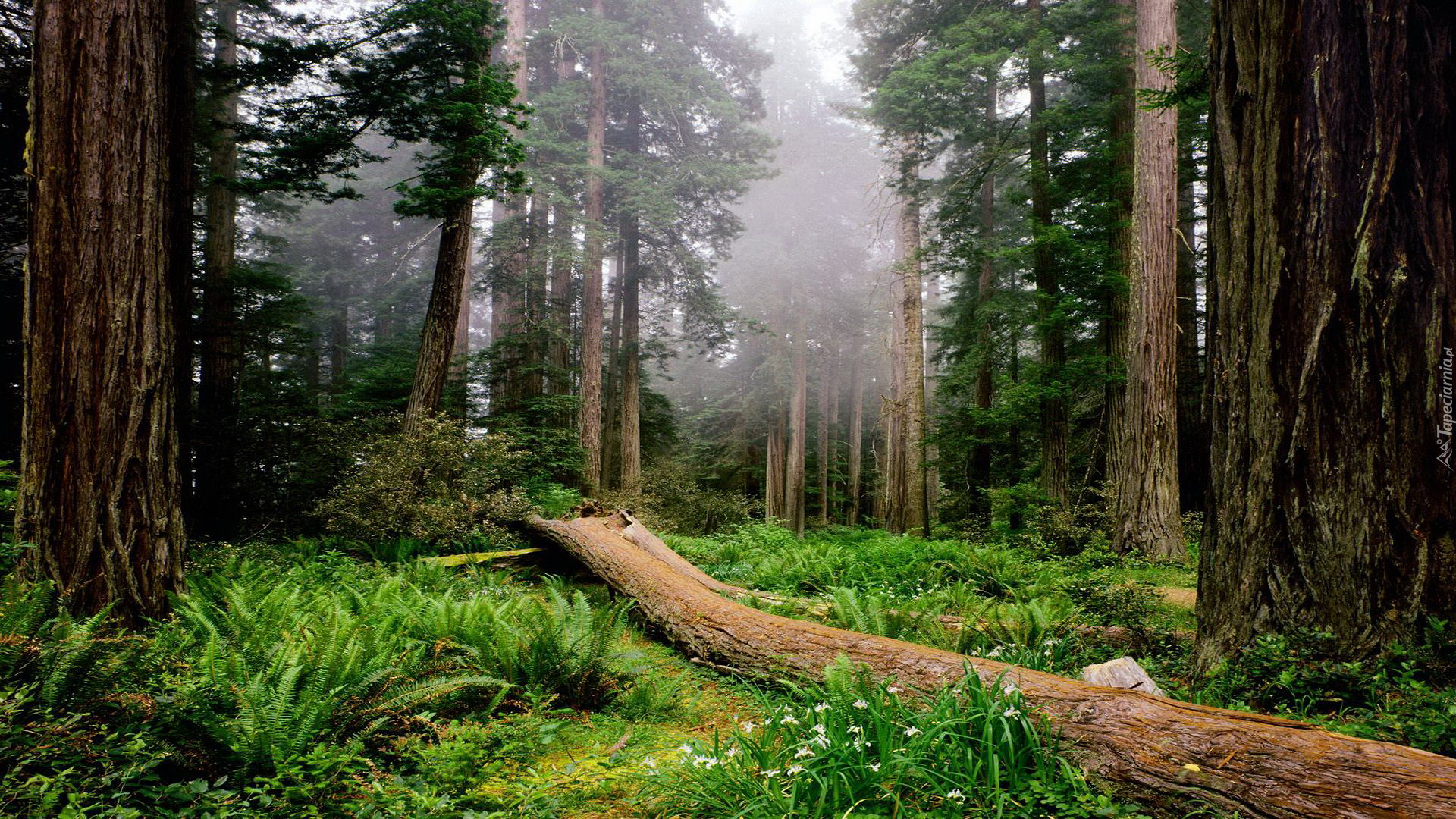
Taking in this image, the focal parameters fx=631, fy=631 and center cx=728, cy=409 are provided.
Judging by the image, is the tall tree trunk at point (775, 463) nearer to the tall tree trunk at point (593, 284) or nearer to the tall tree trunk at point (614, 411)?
the tall tree trunk at point (614, 411)

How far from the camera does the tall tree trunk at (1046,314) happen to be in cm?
1114

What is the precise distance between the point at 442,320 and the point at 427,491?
2.75 meters

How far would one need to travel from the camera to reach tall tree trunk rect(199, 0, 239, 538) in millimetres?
9547

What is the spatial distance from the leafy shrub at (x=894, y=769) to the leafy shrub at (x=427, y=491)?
22.5 ft

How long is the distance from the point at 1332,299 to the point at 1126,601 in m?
2.67

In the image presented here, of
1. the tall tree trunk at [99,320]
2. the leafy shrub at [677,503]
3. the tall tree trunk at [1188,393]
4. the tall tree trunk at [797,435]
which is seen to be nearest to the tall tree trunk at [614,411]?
the leafy shrub at [677,503]

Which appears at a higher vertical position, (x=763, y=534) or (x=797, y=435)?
(x=797, y=435)

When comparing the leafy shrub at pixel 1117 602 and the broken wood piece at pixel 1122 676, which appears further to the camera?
the leafy shrub at pixel 1117 602

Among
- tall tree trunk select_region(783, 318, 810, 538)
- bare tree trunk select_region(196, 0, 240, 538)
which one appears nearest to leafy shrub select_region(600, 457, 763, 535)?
tall tree trunk select_region(783, 318, 810, 538)

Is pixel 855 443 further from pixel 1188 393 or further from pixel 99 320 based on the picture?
pixel 99 320

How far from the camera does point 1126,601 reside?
482cm

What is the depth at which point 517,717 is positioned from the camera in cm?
344

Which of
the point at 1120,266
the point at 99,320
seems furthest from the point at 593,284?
the point at 99,320

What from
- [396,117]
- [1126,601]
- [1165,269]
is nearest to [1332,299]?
[1126,601]
